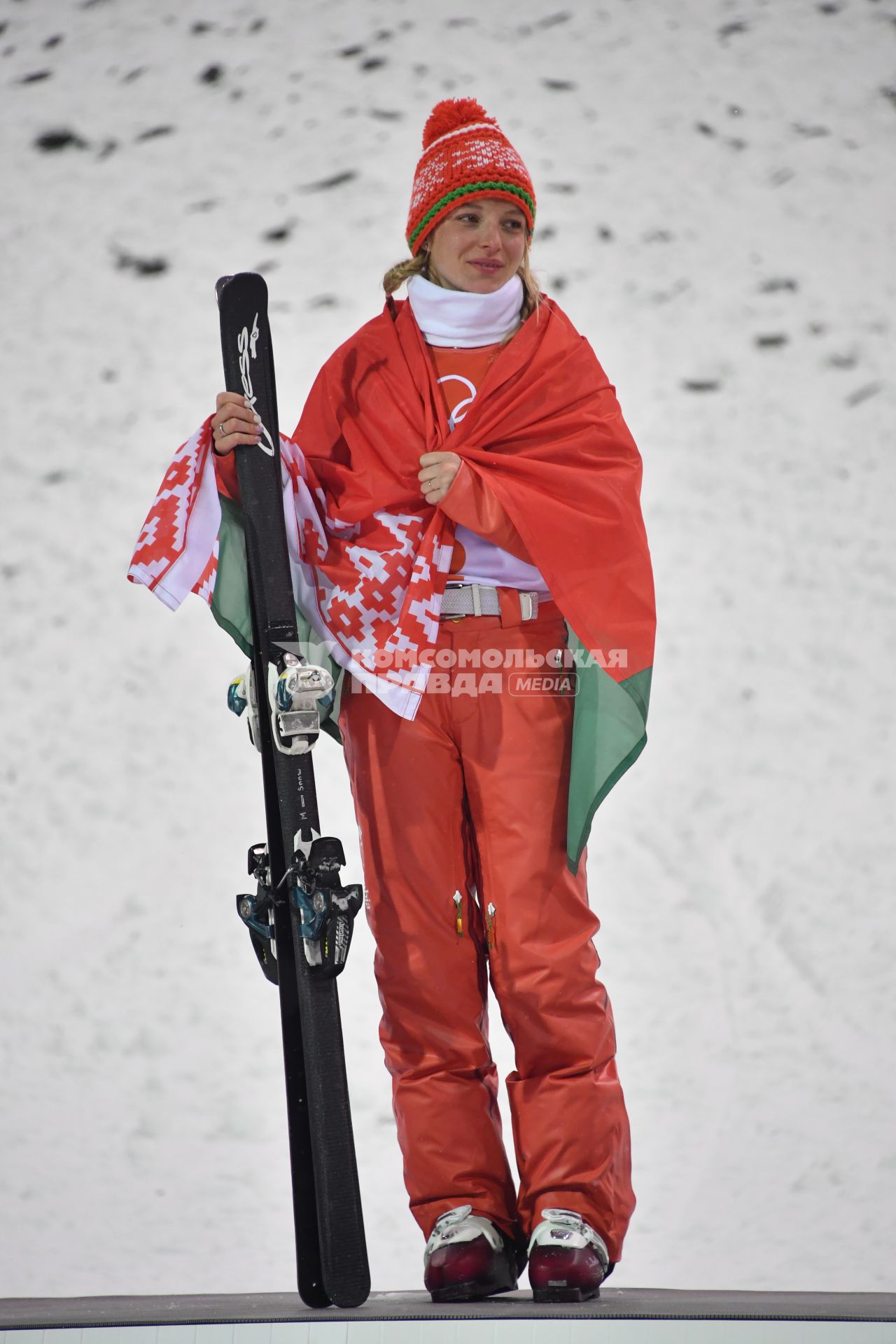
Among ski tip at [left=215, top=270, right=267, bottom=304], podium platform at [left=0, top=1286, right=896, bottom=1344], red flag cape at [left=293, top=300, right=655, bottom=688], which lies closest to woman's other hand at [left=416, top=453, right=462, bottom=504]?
red flag cape at [left=293, top=300, right=655, bottom=688]

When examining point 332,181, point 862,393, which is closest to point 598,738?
point 862,393

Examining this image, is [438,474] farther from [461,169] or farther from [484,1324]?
[484,1324]

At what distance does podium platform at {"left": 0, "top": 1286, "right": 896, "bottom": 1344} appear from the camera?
4.34 feet

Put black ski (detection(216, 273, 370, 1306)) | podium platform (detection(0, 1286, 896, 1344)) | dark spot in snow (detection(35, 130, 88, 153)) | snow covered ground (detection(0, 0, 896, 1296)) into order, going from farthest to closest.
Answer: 1. dark spot in snow (detection(35, 130, 88, 153))
2. snow covered ground (detection(0, 0, 896, 1296))
3. black ski (detection(216, 273, 370, 1306))
4. podium platform (detection(0, 1286, 896, 1344))

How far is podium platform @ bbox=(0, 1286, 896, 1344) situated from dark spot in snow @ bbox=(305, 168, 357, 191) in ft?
5.59

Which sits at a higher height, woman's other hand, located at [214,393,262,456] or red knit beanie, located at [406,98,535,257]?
red knit beanie, located at [406,98,535,257]

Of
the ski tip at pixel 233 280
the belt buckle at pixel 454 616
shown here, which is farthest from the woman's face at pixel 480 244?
the belt buckle at pixel 454 616

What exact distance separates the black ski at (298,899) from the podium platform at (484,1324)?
0.21 ft

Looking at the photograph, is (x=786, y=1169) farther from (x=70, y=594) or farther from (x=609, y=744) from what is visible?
(x=70, y=594)

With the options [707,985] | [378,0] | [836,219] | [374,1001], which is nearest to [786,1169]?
[707,985]

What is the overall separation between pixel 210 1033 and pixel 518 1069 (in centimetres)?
79

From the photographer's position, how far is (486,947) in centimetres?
159

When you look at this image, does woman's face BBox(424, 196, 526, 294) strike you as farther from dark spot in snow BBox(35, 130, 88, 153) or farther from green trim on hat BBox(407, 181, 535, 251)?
dark spot in snow BBox(35, 130, 88, 153)

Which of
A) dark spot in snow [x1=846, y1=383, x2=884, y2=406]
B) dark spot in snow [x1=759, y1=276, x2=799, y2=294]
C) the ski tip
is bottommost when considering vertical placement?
dark spot in snow [x1=846, y1=383, x2=884, y2=406]
